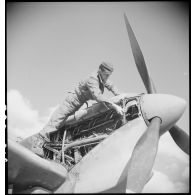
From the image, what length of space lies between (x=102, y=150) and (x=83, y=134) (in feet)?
1.98

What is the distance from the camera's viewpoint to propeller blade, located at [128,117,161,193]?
386cm

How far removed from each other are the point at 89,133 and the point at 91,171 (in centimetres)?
75

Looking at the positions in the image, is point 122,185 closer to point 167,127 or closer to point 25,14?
point 167,127

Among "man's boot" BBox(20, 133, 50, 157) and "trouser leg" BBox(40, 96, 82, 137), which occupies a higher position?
"trouser leg" BBox(40, 96, 82, 137)

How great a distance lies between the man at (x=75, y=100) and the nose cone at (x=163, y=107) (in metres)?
0.80

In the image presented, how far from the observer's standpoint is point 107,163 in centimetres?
426

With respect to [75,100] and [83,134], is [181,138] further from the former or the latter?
[75,100]

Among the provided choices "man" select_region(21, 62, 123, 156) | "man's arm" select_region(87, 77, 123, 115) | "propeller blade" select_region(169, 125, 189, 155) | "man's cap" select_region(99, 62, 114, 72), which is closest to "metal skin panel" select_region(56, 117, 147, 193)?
"man's arm" select_region(87, 77, 123, 115)

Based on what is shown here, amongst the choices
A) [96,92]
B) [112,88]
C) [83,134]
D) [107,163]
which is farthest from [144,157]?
[112,88]

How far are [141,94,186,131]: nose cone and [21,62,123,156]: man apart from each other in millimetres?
804

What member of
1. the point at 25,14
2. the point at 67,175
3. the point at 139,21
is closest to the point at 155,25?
the point at 139,21

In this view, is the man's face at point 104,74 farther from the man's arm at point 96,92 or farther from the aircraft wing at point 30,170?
the aircraft wing at point 30,170

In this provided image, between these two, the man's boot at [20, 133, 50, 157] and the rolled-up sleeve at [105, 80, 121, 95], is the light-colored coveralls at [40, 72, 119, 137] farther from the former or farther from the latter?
the rolled-up sleeve at [105, 80, 121, 95]

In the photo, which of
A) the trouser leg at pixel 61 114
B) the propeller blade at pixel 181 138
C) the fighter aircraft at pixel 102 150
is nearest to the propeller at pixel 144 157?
the fighter aircraft at pixel 102 150
